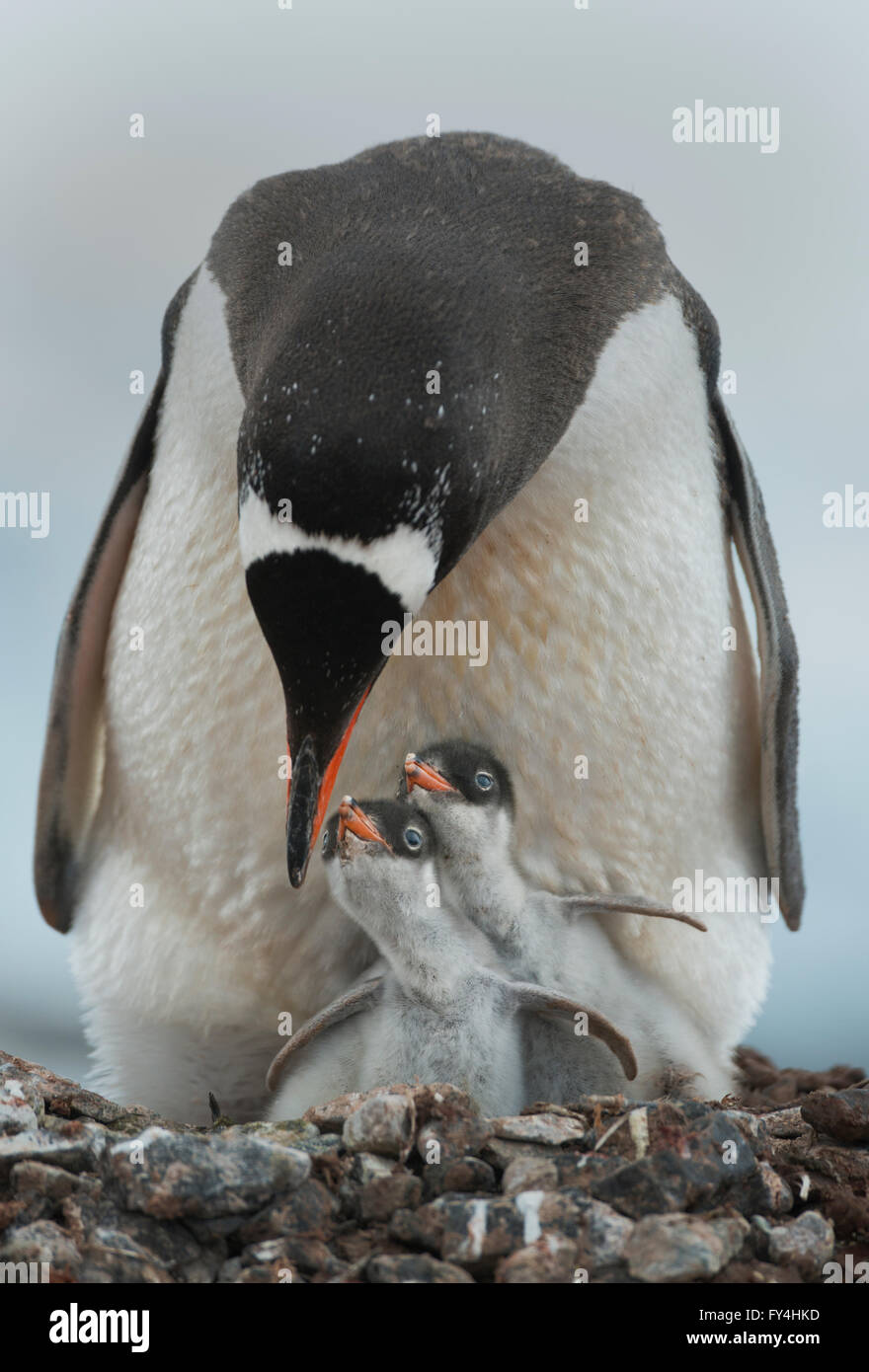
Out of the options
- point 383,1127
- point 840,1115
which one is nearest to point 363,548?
point 383,1127

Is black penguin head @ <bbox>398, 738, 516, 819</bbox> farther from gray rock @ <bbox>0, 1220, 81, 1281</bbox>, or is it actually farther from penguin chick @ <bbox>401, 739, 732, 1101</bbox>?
gray rock @ <bbox>0, 1220, 81, 1281</bbox>

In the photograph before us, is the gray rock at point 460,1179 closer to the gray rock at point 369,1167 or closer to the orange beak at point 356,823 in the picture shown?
the gray rock at point 369,1167

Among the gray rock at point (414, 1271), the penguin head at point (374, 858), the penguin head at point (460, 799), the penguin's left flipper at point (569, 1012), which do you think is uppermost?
the penguin head at point (460, 799)

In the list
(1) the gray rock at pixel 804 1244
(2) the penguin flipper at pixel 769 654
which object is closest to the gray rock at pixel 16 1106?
(1) the gray rock at pixel 804 1244

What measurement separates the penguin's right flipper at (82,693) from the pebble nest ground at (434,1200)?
2.93ft

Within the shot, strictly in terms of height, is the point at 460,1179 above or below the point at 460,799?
below

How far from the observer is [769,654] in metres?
2.07

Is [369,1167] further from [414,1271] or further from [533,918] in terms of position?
[533,918]

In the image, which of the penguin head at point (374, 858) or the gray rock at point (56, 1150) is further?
the penguin head at point (374, 858)

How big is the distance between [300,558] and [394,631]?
14 cm

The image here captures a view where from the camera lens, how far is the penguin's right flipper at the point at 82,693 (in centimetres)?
211

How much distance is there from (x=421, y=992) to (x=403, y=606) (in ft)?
1.76

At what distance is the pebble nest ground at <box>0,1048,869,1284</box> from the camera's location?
1.10 meters

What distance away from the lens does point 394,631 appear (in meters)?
1.45
